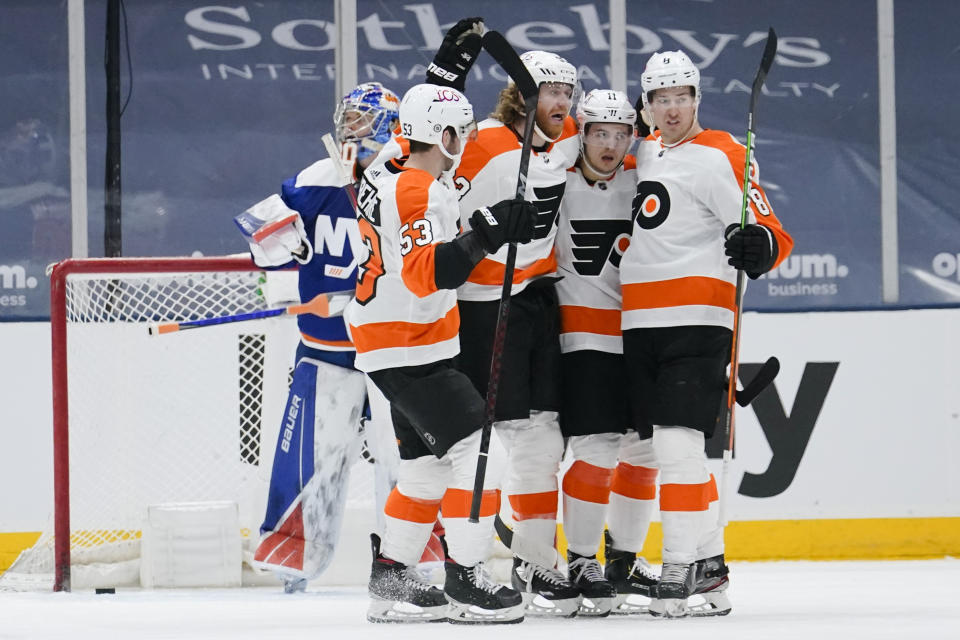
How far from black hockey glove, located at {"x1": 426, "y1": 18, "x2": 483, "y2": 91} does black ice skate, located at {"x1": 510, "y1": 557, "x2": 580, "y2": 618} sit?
1089 mm

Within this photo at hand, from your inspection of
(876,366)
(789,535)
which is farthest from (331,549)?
(876,366)

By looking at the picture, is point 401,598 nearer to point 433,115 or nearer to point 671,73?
point 433,115

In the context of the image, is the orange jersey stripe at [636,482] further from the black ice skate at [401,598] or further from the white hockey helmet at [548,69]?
the white hockey helmet at [548,69]

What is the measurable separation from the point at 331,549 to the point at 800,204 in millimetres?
3539

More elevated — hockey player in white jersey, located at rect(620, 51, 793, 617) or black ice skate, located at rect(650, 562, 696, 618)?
hockey player in white jersey, located at rect(620, 51, 793, 617)

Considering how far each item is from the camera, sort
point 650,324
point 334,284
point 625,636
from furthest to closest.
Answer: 1. point 334,284
2. point 650,324
3. point 625,636

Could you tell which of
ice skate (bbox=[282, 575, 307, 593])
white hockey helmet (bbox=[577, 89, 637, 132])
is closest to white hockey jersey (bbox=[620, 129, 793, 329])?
white hockey helmet (bbox=[577, 89, 637, 132])

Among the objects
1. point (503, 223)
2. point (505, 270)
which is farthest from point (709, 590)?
point (503, 223)

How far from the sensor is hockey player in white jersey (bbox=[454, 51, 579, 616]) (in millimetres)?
3238

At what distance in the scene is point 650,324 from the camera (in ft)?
10.5

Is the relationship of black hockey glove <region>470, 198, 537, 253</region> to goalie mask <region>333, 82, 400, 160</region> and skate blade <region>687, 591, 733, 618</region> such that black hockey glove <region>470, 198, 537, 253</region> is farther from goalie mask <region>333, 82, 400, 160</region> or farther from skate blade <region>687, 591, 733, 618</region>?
goalie mask <region>333, 82, 400, 160</region>

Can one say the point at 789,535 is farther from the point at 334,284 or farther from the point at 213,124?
the point at 213,124

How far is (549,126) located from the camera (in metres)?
3.28

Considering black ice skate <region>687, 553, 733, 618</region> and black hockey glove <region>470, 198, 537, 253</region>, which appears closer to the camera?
black hockey glove <region>470, 198, 537, 253</region>
